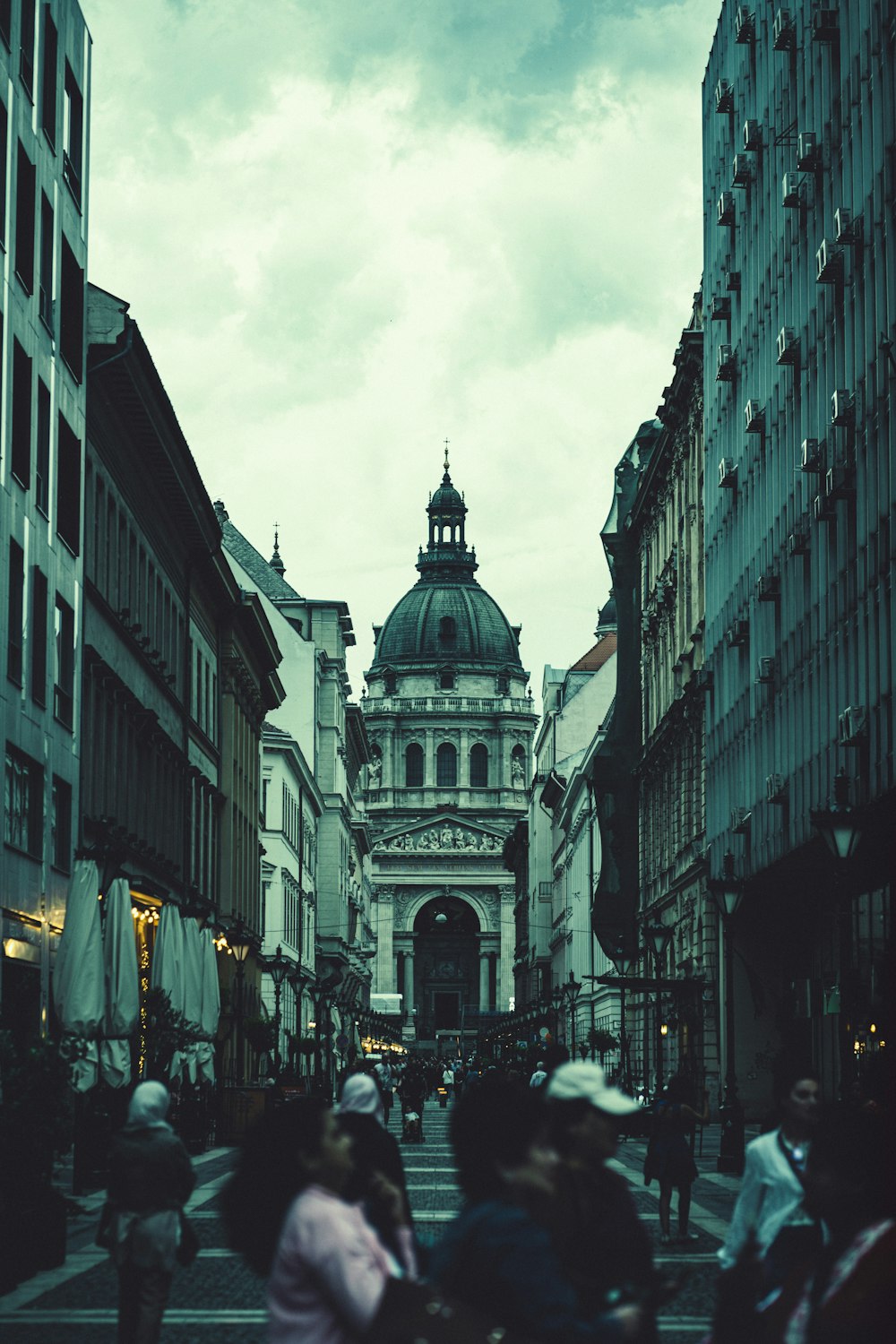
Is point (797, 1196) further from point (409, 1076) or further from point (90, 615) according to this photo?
point (409, 1076)

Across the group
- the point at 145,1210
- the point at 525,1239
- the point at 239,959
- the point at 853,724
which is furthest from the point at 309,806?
the point at 525,1239

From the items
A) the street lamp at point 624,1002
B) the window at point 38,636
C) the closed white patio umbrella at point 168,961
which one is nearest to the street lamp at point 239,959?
the street lamp at point 624,1002

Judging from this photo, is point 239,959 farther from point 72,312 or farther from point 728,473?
point 72,312

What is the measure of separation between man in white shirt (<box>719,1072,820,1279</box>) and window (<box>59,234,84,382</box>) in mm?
26441

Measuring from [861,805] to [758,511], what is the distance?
506 inches

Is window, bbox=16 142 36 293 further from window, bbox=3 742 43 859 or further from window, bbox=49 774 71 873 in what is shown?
window, bbox=49 774 71 873

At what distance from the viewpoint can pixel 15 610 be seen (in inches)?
1251

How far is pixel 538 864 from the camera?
141 meters

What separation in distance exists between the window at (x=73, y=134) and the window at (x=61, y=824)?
31.3 feet

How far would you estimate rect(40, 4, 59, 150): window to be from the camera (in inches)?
1353

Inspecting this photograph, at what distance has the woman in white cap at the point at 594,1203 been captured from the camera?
7500 mm

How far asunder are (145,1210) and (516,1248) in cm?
620

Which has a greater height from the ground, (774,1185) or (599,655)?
(599,655)

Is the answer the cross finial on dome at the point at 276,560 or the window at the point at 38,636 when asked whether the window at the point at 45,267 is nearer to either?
the window at the point at 38,636
